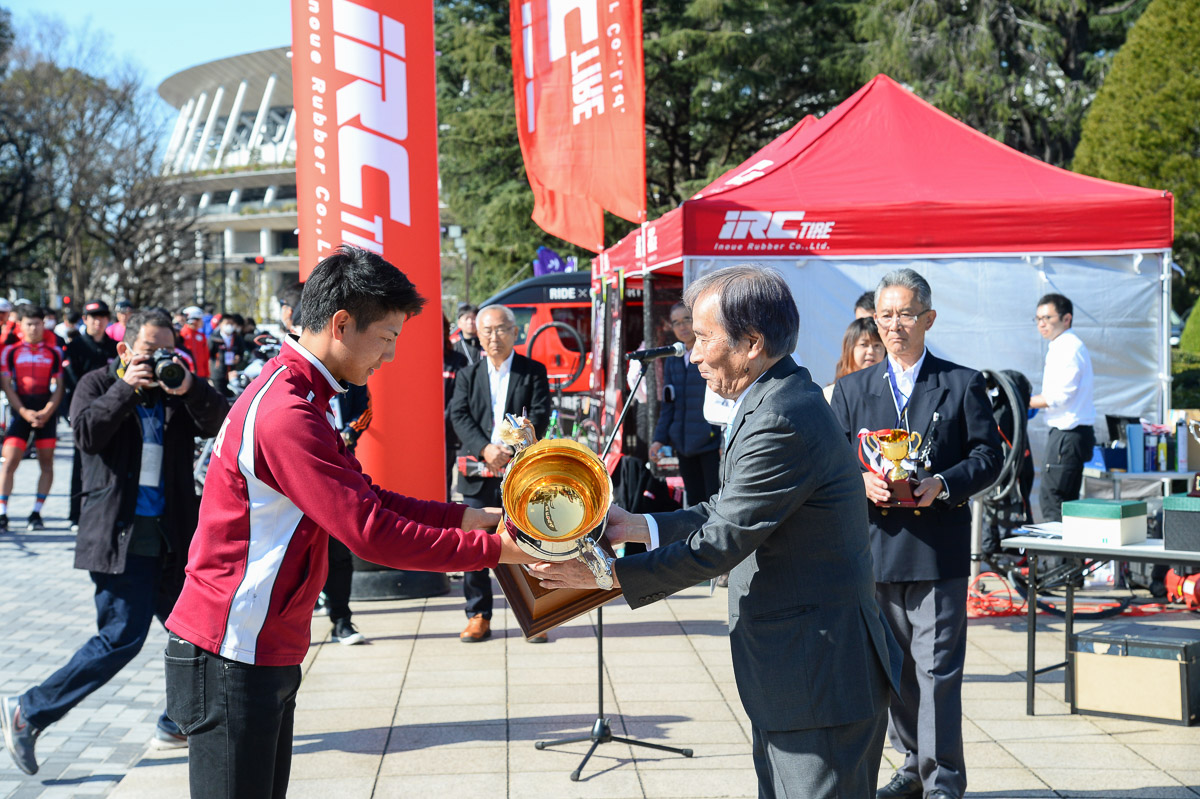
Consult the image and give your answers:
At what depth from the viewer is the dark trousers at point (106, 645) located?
446 cm

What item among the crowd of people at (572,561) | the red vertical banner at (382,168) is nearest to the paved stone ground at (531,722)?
the red vertical banner at (382,168)

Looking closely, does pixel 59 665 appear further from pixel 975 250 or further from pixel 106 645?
pixel 975 250

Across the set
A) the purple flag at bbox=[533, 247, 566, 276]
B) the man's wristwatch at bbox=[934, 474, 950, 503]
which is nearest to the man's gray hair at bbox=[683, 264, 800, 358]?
the man's wristwatch at bbox=[934, 474, 950, 503]

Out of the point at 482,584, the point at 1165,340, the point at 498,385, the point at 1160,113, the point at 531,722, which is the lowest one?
the point at 531,722

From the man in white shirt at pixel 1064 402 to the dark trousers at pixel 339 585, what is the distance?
513 centimetres

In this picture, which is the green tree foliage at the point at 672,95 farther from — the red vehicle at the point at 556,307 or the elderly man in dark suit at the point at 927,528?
the elderly man in dark suit at the point at 927,528

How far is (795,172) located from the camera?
9.95 metres

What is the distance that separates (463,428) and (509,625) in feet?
4.58

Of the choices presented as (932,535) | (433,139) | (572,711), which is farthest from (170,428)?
(433,139)

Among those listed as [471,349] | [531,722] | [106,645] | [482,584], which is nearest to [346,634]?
[482,584]

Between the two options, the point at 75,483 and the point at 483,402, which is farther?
the point at 75,483

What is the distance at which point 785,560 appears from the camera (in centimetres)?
264

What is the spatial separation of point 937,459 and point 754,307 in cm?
190

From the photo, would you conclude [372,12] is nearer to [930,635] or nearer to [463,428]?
[463,428]
